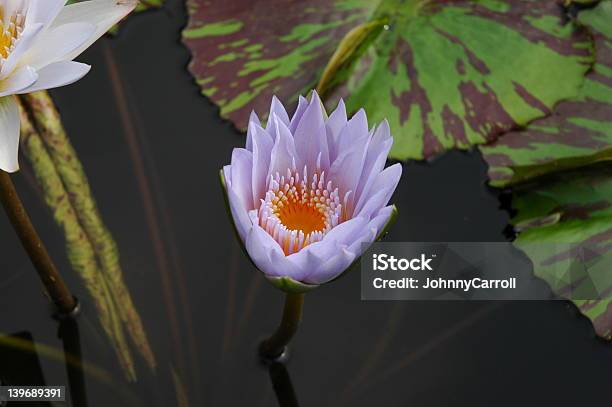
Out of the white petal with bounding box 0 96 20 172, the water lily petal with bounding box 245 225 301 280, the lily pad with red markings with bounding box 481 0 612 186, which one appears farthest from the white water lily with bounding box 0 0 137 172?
the lily pad with red markings with bounding box 481 0 612 186

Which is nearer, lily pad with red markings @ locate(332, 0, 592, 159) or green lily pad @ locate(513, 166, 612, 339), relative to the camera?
green lily pad @ locate(513, 166, 612, 339)

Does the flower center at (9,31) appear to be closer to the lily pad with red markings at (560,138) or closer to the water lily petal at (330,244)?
the water lily petal at (330,244)

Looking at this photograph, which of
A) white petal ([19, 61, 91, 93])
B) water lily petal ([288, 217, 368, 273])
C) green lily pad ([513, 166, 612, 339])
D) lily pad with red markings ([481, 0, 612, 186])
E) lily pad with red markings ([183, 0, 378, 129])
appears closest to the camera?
water lily petal ([288, 217, 368, 273])

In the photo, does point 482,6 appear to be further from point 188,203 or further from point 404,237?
point 188,203

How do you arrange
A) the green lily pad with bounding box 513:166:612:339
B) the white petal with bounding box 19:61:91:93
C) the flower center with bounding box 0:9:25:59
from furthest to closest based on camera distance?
1. the green lily pad with bounding box 513:166:612:339
2. the flower center with bounding box 0:9:25:59
3. the white petal with bounding box 19:61:91:93

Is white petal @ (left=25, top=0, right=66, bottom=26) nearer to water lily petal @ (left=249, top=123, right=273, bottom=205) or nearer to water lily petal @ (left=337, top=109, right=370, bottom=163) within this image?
water lily petal @ (left=249, top=123, right=273, bottom=205)

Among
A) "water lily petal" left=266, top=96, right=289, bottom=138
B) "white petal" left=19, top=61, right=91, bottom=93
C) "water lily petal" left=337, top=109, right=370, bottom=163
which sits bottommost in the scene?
"water lily petal" left=337, top=109, right=370, bottom=163

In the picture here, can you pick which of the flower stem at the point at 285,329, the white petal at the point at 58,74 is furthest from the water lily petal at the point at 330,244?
the white petal at the point at 58,74

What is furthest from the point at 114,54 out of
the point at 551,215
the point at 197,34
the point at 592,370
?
the point at 592,370
